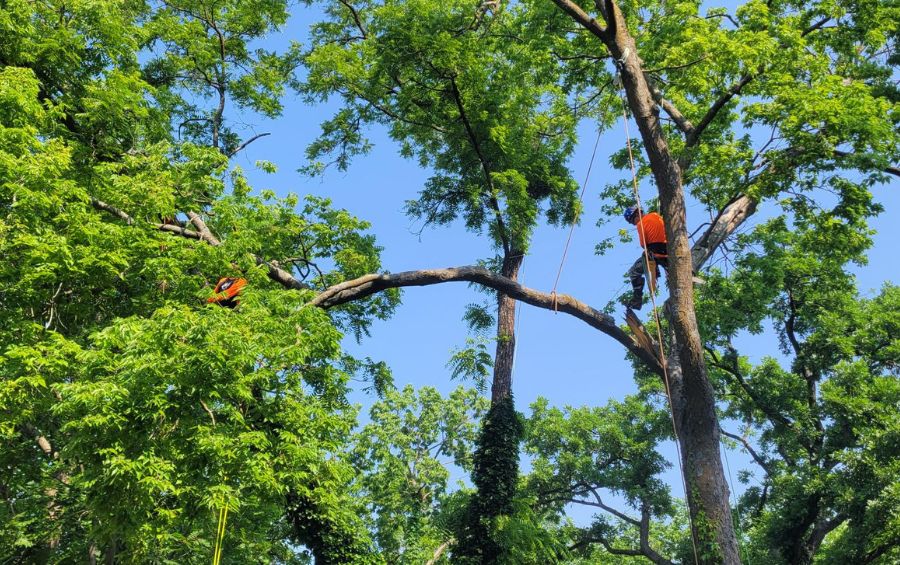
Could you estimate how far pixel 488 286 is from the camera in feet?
30.3

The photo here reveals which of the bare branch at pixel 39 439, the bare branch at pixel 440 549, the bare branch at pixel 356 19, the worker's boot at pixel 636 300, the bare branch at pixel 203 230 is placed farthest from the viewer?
the bare branch at pixel 356 19

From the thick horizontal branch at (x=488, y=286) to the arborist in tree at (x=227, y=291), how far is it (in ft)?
3.30

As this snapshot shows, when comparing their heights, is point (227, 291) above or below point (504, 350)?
below

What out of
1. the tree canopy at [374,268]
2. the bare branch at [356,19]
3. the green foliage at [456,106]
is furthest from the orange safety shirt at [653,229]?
the bare branch at [356,19]

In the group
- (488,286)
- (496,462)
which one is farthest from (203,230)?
(496,462)

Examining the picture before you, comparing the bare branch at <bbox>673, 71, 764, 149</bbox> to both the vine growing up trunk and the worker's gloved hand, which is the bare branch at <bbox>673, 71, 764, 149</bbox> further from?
the vine growing up trunk

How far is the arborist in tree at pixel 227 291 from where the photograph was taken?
902 cm

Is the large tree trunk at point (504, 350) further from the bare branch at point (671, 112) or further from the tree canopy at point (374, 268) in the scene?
the bare branch at point (671, 112)

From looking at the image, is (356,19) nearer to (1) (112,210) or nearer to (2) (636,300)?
(1) (112,210)

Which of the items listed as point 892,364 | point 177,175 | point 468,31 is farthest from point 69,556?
point 892,364

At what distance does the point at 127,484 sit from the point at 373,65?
31.8ft

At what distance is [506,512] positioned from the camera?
12.7 m

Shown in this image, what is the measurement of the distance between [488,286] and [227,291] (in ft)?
10.5

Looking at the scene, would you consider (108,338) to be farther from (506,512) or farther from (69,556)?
(506,512)
